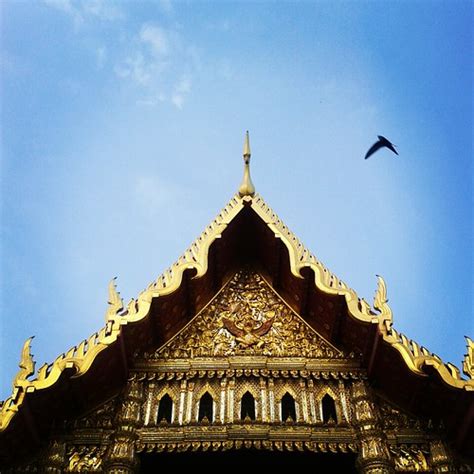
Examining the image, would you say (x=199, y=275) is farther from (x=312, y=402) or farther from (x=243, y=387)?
(x=312, y=402)

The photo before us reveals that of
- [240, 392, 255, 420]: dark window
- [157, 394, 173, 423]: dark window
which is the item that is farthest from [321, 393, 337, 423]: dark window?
[157, 394, 173, 423]: dark window

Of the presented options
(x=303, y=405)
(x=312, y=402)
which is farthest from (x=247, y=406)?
(x=312, y=402)

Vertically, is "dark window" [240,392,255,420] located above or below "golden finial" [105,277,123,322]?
below

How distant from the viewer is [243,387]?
752 cm

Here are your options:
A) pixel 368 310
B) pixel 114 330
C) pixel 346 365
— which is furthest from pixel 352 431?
pixel 114 330

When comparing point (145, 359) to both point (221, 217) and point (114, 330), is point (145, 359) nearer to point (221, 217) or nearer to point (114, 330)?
point (114, 330)

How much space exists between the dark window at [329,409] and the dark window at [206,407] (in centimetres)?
134

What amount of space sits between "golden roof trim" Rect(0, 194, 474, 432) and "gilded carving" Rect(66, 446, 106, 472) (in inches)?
36.5

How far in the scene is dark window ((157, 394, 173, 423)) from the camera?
7.29 m

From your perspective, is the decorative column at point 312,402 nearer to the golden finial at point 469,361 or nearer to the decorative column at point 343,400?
the decorative column at point 343,400

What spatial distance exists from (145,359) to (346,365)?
251 cm

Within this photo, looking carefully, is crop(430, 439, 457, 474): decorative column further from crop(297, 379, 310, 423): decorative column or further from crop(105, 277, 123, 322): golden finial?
crop(105, 277, 123, 322): golden finial

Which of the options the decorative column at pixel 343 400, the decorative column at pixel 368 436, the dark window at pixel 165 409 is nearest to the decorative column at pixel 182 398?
the dark window at pixel 165 409

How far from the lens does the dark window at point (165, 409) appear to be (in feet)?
23.9
